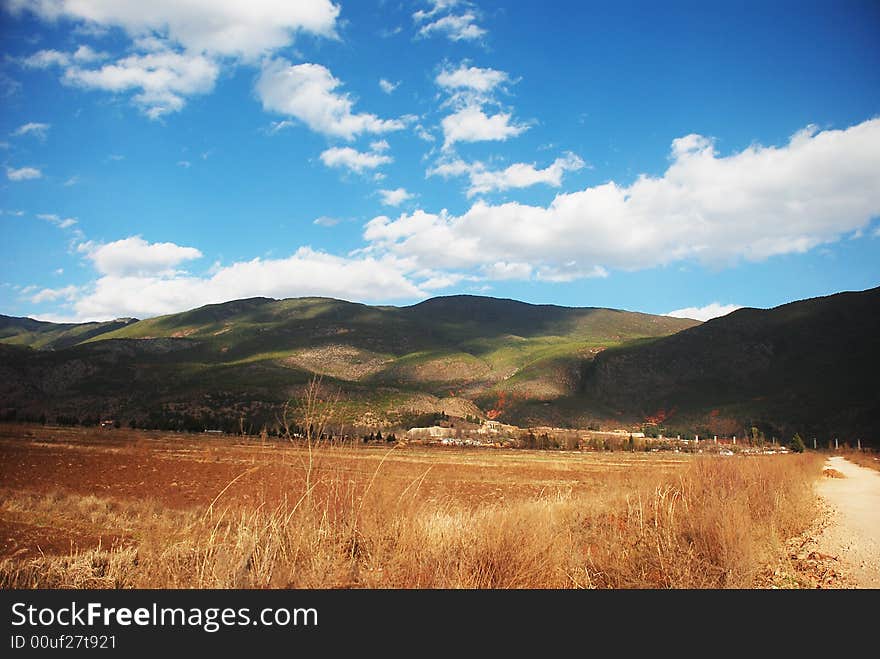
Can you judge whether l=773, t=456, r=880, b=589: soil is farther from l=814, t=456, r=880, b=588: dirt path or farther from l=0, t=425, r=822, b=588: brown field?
l=0, t=425, r=822, b=588: brown field

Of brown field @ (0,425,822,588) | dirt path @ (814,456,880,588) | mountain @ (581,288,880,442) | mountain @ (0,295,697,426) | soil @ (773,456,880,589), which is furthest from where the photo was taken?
mountain @ (0,295,697,426)

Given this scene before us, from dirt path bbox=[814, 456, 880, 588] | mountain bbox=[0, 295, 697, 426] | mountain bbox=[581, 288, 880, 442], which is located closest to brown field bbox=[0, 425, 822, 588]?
dirt path bbox=[814, 456, 880, 588]

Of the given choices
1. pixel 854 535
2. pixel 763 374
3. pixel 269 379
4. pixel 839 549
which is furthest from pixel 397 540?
pixel 763 374

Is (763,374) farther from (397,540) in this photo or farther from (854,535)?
(397,540)

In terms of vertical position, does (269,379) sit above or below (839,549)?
above

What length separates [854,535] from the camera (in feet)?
42.2

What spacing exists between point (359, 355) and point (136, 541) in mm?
167792

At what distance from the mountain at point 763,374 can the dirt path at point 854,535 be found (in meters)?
73.8

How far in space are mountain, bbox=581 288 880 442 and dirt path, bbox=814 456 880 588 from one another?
73849 mm

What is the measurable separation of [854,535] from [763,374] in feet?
373

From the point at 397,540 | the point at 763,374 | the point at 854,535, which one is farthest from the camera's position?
the point at 763,374

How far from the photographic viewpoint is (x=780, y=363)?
11300 cm

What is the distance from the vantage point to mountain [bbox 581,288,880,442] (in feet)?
292

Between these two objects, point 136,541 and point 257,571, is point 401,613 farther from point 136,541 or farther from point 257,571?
point 136,541
